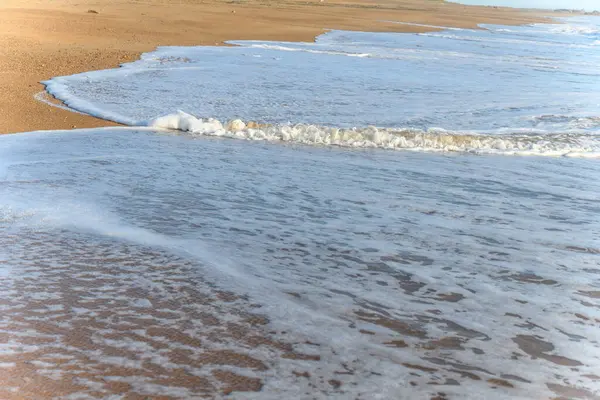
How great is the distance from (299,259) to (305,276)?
0.27m

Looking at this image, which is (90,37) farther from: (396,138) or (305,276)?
(305,276)

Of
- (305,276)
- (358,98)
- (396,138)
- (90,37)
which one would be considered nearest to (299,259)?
(305,276)

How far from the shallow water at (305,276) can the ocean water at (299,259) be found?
1 cm

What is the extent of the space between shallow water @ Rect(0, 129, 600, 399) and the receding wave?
1.56 meters

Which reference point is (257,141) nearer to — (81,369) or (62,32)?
(81,369)

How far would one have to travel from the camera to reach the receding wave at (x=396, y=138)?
8117 mm

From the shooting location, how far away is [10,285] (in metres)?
3.43

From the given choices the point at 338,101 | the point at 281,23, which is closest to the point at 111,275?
the point at 338,101

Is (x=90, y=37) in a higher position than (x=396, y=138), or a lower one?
higher

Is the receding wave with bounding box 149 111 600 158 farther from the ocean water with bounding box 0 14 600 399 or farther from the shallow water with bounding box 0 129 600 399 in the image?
the shallow water with bounding box 0 129 600 399

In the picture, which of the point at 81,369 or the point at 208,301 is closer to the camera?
the point at 81,369

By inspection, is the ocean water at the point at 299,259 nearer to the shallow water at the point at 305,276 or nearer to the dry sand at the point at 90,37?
the shallow water at the point at 305,276

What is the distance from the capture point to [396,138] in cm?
826

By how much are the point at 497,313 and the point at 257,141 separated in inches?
204
